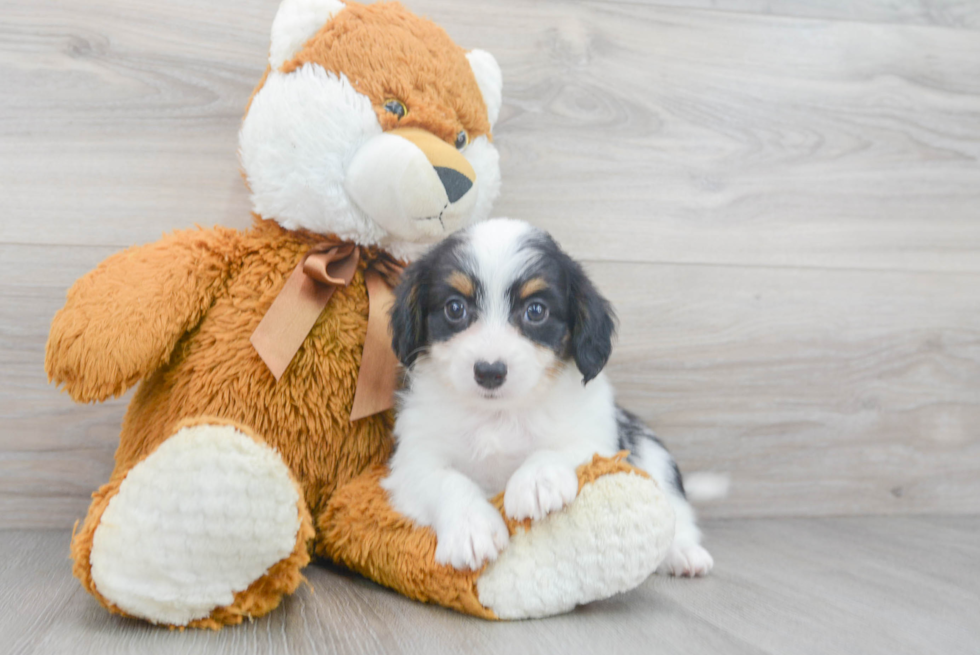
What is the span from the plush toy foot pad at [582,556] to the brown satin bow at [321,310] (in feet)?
1.41

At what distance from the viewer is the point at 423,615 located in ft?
3.79

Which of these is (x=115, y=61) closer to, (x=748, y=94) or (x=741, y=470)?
(x=748, y=94)

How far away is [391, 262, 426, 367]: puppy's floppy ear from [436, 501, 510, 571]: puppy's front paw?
0.32 metres

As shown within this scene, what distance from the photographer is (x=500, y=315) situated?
1278 millimetres

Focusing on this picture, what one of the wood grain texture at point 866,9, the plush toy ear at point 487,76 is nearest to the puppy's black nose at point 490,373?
the plush toy ear at point 487,76

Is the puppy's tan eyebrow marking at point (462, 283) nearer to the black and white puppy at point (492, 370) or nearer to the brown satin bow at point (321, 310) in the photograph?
the black and white puppy at point (492, 370)

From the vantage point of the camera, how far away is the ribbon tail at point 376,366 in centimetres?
140

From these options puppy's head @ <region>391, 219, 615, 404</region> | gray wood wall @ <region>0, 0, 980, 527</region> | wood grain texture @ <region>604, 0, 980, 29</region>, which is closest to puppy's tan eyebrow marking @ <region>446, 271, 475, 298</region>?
puppy's head @ <region>391, 219, 615, 404</region>

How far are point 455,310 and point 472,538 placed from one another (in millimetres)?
392

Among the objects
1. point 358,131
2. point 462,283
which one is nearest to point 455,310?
point 462,283

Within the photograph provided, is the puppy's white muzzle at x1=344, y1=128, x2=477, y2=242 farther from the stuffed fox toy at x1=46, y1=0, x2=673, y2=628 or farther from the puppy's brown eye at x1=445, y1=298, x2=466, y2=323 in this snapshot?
the puppy's brown eye at x1=445, y1=298, x2=466, y2=323

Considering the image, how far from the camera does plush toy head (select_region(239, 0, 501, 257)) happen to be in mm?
1345

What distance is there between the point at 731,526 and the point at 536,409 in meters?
0.93

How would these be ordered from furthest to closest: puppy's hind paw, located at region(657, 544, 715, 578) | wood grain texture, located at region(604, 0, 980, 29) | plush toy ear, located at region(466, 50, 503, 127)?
wood grain texture, located at region(604, 0, 980, 29) < plush toy ear, located at region(466, 50, 503, 127) < puppy's hind paw, located at region(657, 544, 715, 578)
